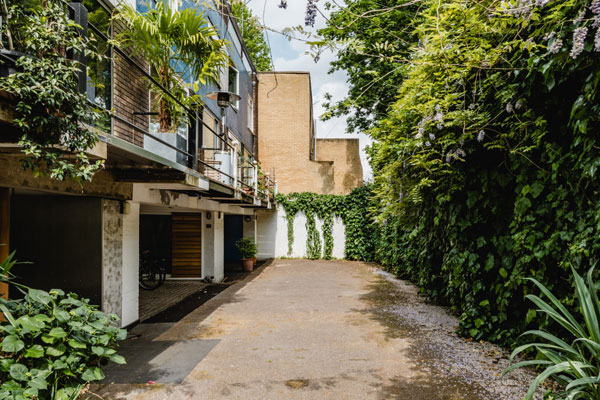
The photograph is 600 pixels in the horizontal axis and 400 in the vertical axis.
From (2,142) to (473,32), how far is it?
445cm

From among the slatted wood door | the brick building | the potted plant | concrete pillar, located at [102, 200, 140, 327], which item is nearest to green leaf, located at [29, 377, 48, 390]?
concrete pillar, located at [102, 200, 140, 327]

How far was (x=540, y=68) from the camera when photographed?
12.0ft

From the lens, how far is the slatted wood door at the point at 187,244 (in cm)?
1168

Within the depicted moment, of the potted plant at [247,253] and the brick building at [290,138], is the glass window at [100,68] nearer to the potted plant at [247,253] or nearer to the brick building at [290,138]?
the potted plant at [247,253]

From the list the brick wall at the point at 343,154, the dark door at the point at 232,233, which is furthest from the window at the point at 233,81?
the brick wall at the point at 343,154

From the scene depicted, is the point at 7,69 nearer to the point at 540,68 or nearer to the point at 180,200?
the point at 540,68

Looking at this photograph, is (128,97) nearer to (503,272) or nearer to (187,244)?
(187,244)

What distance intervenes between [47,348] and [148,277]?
852cm

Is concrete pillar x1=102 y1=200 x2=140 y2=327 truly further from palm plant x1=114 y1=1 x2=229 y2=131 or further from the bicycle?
the bicycle

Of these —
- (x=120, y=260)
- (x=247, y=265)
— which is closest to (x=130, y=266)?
(x=120, y=260)

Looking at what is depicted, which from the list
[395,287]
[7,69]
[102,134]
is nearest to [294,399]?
[102,134]

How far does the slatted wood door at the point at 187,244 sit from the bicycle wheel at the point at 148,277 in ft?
3.24

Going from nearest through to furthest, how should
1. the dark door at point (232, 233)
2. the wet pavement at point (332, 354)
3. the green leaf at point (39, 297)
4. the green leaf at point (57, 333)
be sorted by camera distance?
the green leaf at point (57, 333)
the green leaf at point (39, 297)
the wet pavement at point (332, 354)
the dark door at point (232, 233)

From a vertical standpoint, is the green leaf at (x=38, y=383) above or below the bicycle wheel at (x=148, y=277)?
above
